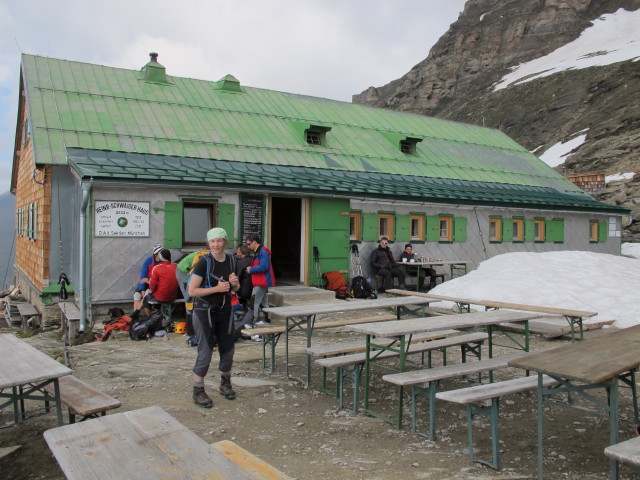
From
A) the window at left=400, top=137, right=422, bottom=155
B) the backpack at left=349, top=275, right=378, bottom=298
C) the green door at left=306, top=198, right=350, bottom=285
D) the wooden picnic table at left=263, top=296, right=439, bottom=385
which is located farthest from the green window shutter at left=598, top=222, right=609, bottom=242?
the wooden picnic table at left=263, top=296, right=439, bottom=385

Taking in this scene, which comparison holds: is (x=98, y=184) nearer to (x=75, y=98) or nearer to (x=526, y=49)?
(x=75, y=98)

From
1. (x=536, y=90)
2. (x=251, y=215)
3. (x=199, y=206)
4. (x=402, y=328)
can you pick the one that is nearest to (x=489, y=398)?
(x=402, y=328)

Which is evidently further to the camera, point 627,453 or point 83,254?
point 83,254

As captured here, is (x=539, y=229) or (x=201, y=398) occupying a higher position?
(x=539, y=229)

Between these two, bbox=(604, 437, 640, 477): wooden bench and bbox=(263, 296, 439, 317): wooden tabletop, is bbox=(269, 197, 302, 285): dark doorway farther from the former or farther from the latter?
bbox=(604, 437, 640, 477): wooden bench

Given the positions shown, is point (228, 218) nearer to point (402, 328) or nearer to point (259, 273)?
point (259, 273)

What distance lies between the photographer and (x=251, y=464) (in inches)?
138

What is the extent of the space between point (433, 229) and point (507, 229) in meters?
3.22

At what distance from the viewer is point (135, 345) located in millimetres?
9758

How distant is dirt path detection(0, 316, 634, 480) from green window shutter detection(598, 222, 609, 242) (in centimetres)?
1656

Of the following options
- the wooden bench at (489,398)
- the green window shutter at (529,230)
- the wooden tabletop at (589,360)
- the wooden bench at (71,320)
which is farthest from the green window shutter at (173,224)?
the green window shutter at (529,230)

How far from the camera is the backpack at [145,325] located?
403 inches

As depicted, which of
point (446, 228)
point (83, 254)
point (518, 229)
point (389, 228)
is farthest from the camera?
point (518, 229)

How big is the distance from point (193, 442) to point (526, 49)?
93118 mm
